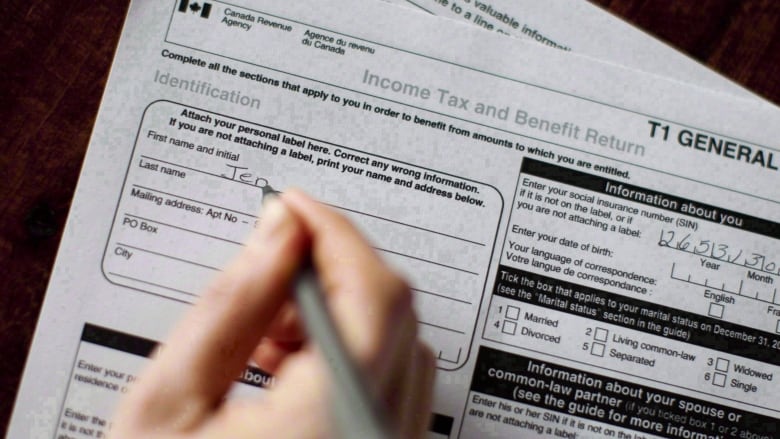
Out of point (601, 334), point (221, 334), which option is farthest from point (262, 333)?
point (601, 334)

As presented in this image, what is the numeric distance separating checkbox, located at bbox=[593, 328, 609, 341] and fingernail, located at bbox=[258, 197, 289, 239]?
212 mm

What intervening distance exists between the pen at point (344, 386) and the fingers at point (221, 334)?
2 cm

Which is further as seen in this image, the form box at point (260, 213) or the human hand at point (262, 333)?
the form box at point (260, 213)

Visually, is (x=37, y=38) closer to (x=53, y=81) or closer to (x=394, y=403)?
(x=53, y=81)

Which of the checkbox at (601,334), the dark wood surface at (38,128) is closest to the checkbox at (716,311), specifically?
the checkbox at (601,334)

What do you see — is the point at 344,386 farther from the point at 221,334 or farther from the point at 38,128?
the point at 38,128

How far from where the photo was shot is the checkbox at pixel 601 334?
37 centimetres

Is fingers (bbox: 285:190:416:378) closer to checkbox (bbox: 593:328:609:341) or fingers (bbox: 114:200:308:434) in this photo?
fingers (bbox: 114:200:308:434)

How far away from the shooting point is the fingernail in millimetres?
268

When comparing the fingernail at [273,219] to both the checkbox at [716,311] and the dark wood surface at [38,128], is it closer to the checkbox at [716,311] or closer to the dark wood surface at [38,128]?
the dark wood surface at [38,128]

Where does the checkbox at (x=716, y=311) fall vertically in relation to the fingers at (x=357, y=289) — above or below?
above

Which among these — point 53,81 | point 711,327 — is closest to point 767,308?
point 711,327

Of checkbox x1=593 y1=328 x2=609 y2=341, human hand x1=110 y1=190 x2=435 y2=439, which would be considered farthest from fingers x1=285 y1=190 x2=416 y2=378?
checkbox x1=593 y1=328 x2=609 y2=341

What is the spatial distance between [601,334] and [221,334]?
24 centimetres
